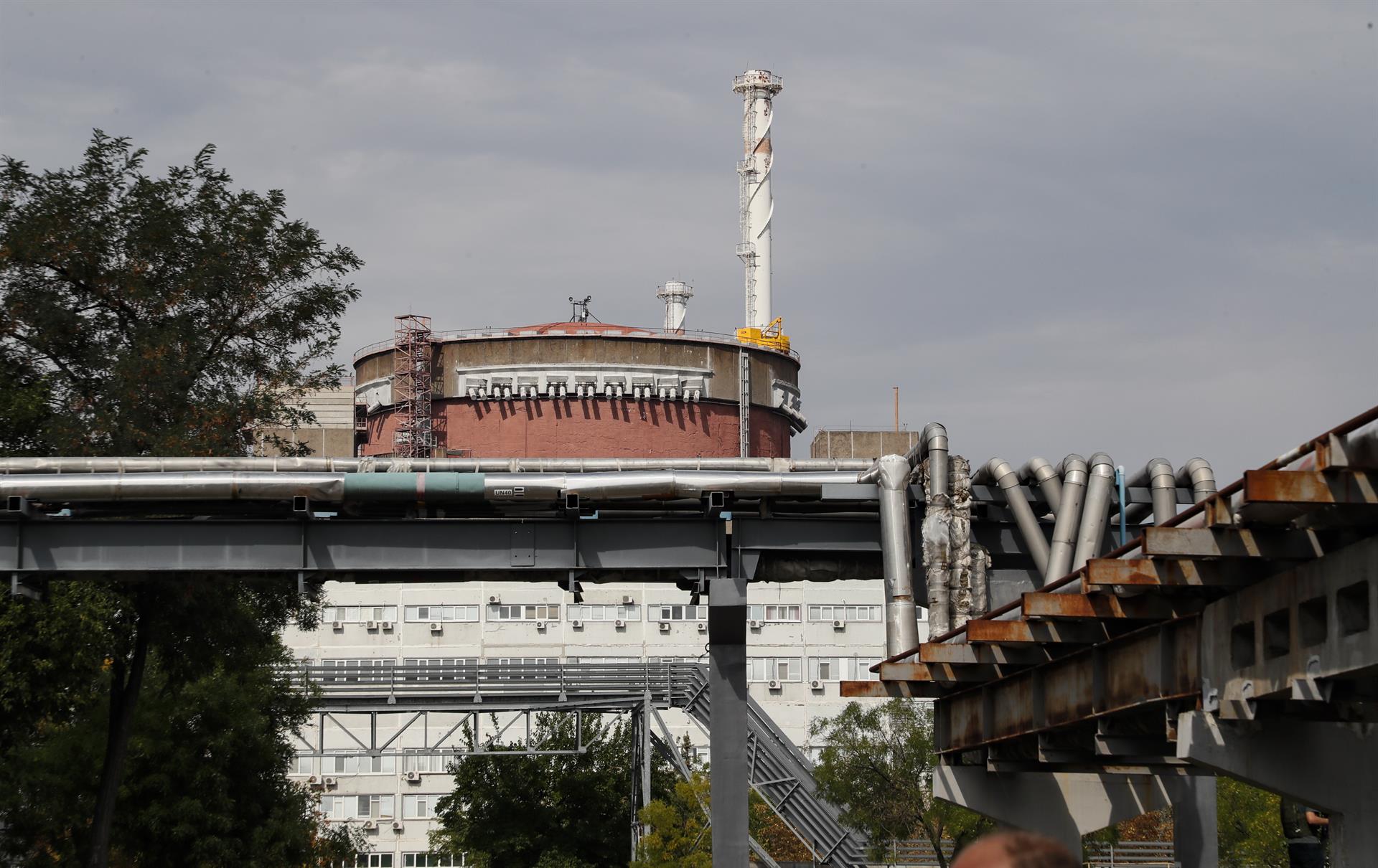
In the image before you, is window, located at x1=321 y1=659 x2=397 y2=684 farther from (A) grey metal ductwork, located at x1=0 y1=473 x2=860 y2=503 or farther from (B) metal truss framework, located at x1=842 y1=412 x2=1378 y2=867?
(B) metal truss framework, located at x1=842 y1=412 x2=1378 y2=867

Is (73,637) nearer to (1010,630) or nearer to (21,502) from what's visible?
(21,502)

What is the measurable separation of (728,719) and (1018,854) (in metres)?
19.7

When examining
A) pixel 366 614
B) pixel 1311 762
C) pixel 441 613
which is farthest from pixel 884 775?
pixel 366 614

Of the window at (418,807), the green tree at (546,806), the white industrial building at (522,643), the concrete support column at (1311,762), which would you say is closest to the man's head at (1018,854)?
the concrete support column at (1311,762)

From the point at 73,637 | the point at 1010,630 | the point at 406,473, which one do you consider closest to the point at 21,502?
the point at 406,473

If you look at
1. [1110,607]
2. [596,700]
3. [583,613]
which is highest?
[583,613]

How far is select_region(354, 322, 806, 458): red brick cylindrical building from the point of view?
84375 mm

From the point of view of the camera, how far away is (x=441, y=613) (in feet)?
278

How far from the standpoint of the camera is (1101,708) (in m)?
16.9

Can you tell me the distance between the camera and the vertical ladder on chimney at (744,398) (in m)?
86.6

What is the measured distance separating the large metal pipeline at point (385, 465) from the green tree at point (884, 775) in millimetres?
25210

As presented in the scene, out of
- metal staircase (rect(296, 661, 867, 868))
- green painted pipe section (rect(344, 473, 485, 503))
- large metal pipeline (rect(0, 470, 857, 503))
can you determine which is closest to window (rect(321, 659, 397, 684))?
metal staircase (rect(296, 661, 867, 868))

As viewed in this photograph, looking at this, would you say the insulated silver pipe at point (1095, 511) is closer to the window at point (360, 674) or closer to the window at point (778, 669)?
the window at point (360, 674)

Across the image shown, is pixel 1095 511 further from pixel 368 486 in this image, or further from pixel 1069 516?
pixel 368 486
